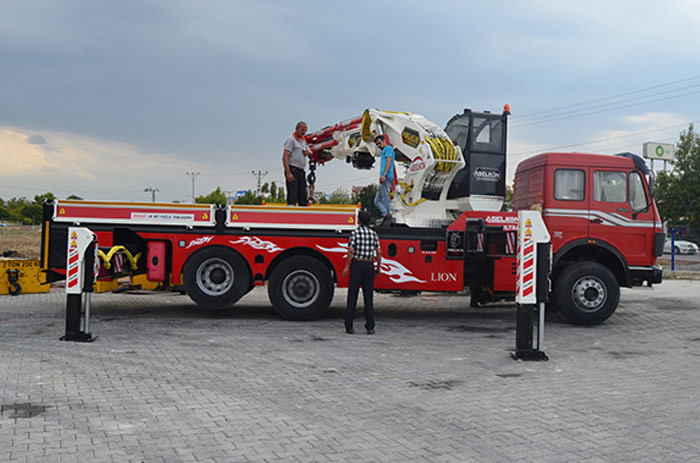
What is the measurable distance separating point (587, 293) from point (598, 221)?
1232 mm

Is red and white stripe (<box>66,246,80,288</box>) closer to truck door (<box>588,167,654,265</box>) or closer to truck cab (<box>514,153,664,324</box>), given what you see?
truck cab (<box>514,153,664,324</box>)

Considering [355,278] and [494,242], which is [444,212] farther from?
[355,278]

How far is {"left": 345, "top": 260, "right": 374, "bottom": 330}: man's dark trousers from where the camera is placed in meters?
9.44

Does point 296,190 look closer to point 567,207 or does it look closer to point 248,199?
point 567,207

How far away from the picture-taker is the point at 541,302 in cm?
820

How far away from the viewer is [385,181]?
1112cm

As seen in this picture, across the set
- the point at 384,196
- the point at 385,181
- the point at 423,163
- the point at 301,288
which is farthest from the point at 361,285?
the point at 423,163

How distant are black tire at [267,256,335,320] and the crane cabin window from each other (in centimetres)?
415

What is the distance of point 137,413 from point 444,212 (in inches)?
307

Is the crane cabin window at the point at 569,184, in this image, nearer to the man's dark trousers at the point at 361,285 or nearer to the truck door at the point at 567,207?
the truck door at the point at 567,207

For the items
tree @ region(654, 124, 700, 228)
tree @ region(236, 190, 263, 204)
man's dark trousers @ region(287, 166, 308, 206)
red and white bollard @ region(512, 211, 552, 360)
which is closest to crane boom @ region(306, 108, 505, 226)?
man's dark trousers @ region(287, 166, 308, 206)

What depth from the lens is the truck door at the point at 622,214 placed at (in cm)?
1077

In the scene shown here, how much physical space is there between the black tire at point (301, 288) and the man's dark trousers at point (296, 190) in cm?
167

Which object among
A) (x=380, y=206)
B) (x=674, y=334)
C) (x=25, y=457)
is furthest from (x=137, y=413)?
(x=674, y=334)
